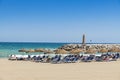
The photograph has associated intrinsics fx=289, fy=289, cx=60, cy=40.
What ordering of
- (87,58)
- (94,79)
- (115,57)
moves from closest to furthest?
(94,79), (87,58), (115,57)

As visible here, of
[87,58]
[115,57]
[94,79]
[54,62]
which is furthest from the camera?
[115,57]

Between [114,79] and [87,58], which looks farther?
[87,58]

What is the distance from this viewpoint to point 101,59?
21.0m

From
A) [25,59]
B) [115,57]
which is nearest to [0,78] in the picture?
[25,59]

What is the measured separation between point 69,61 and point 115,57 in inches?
181

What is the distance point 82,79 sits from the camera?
11922 mm

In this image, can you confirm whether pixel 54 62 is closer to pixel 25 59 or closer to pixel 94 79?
pixel 25 59

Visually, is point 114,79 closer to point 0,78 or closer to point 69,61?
point 0,78

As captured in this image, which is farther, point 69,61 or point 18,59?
point 18,59

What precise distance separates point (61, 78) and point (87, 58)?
8.38m

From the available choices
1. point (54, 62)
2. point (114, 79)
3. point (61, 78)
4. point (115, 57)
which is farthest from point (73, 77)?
point (115, 57)

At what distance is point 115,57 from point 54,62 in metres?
5.63

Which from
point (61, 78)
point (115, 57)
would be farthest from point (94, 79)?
point (115, 57)

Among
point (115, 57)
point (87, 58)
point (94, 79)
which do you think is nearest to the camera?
point (94, 79)
